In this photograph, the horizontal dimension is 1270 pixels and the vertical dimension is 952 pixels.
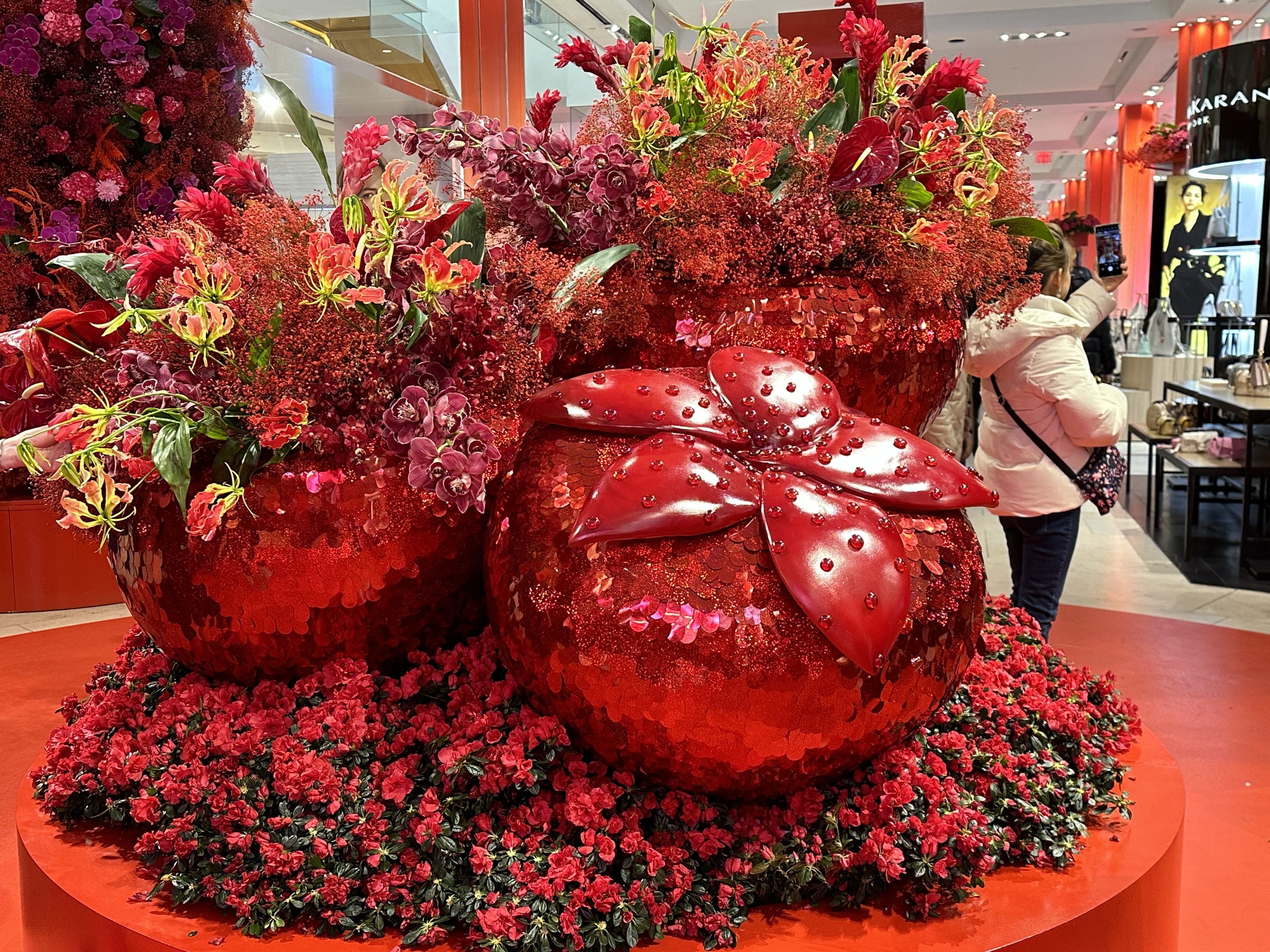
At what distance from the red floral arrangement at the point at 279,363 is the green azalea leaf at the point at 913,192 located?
0.58 metres

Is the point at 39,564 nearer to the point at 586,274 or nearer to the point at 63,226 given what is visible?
the point at 63,226

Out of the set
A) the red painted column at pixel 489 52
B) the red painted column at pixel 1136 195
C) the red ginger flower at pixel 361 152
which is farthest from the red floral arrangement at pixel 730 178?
the red painted column at pixel 1136 195

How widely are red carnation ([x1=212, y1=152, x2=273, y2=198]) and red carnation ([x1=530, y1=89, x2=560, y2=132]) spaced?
15.1 inches

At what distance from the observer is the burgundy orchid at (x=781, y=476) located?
119 cm

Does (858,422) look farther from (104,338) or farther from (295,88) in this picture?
(295,88)

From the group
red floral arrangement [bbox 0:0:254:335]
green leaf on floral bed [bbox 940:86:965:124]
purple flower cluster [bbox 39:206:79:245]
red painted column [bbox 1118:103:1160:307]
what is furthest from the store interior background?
red painted column [bbox 1118:103:1160:307]

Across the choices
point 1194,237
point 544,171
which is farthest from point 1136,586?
point 1194,237

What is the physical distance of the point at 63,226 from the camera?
15.5 feet

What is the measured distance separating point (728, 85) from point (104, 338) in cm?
90

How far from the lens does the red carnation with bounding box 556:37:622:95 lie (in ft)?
5.24

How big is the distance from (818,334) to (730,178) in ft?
0.79

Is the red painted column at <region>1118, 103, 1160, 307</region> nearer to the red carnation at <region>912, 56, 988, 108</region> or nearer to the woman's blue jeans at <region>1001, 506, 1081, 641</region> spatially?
the woman's blue jeans at <region>1001, 506, 1081, 641</region>

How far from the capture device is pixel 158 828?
136cm

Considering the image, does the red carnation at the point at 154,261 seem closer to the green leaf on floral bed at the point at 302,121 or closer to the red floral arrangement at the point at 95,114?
the green leaf on floral bed at the point at 302,121
